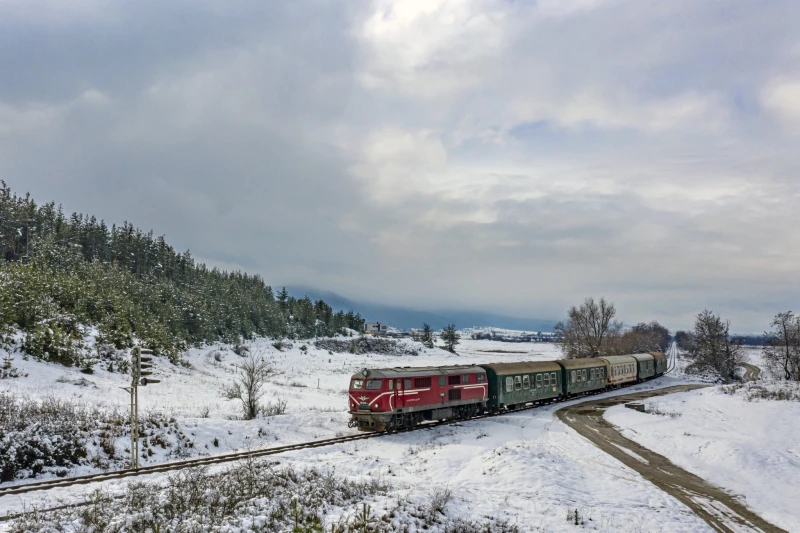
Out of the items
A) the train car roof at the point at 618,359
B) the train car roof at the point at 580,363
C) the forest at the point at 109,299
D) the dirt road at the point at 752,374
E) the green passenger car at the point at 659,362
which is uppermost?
the forest at the point at 109,299

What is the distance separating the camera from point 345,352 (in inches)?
4375

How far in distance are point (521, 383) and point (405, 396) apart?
1415cm

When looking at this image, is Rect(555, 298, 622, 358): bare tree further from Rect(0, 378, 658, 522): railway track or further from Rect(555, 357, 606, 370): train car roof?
Rect(0, 378, 658, 522): railway track

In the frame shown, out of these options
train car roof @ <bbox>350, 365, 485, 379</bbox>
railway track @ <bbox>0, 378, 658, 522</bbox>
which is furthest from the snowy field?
train car roof @ <bbox>350, 365, 485, 379</bbox>

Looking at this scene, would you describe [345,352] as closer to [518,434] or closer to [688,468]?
[518,434]

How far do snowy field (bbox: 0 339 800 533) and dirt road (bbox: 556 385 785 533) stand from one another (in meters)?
0.65

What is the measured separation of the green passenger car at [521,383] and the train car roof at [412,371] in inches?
71.3

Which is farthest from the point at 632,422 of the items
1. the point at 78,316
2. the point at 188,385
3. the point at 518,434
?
the point at 78,316

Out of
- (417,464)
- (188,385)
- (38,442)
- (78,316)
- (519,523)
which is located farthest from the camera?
(78,316)

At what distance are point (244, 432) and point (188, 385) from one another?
75.5 feet

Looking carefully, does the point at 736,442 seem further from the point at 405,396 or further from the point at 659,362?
the point at 659,362

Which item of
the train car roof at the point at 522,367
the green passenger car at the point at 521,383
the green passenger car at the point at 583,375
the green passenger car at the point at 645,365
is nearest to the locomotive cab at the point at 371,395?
the green passenger car at the point at 521,383

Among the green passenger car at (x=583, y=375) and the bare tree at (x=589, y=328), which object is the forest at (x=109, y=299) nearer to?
the green passenger car at (x=583, y=375)

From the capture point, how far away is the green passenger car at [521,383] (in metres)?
36.5
